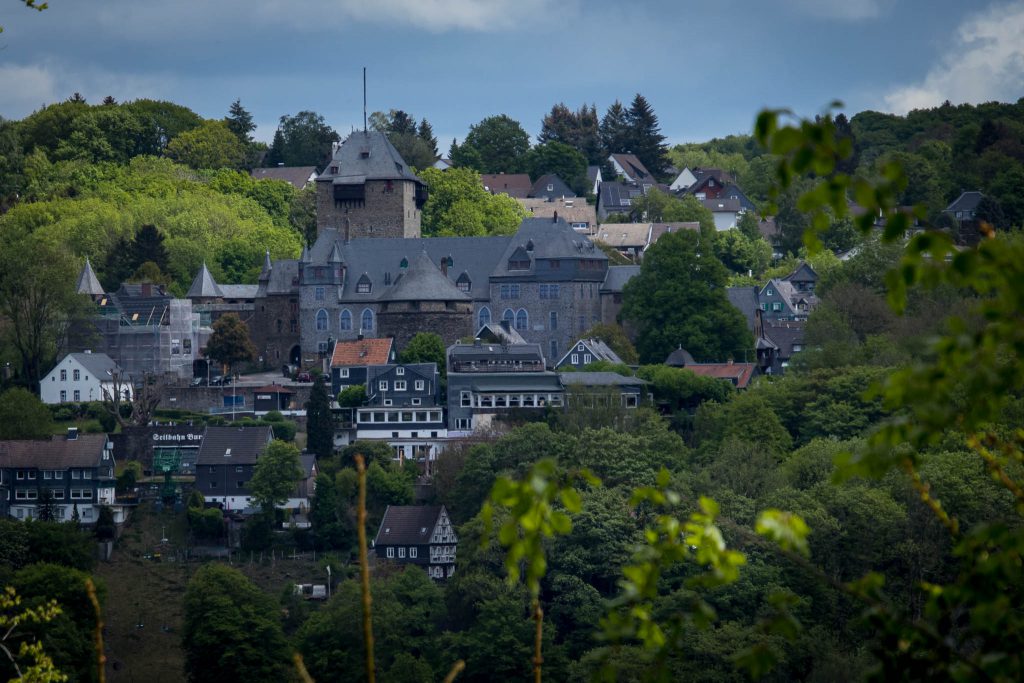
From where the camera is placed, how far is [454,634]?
4738 cm

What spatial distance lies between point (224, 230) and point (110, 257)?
9815 mm

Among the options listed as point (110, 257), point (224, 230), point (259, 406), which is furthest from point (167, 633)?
point (224, 230)

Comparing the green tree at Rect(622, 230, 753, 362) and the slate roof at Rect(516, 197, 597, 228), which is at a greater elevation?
the slate roof at Rect(516, 197, 597, 228)

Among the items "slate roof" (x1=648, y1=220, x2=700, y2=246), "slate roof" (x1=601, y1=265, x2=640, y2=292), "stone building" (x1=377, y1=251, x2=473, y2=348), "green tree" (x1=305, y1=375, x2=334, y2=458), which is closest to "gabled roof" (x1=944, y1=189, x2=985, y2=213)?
"slate roof" (x1=648, y1=220, x2=700, y2=246)

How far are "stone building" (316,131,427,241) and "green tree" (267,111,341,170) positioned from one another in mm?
39307

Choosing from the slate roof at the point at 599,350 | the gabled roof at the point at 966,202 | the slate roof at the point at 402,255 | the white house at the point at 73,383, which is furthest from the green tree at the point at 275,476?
the gabled roof at the point at 966,202

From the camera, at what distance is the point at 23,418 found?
63.9 m

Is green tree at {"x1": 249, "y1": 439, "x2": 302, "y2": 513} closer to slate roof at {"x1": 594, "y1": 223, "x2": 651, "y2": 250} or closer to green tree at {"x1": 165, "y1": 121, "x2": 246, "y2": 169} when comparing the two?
slate roof at {"x1": 594, "y1": 223, "x2": 651, "y2": 250}

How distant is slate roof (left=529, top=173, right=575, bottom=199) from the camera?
104562 millimetres

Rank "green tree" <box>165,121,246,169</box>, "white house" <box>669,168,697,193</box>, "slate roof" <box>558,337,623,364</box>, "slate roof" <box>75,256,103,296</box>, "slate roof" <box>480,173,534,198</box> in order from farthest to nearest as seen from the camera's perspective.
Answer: "white house" <box>669,168,697,193</box>, "green tree" <box>165,121,246,169</box>, "slate roof" <box>480,173,534,198</box>, "slate roof" <box>75,256,103,296</box>, "slate roof" <box>558,337,623,364</box>

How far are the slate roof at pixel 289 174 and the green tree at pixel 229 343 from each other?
135 ft

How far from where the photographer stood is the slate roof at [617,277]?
71.8 metres

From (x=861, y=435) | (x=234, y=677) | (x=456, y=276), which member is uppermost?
(x=456, y=276)

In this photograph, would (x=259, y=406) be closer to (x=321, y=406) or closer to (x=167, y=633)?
(x=321, y=406)
